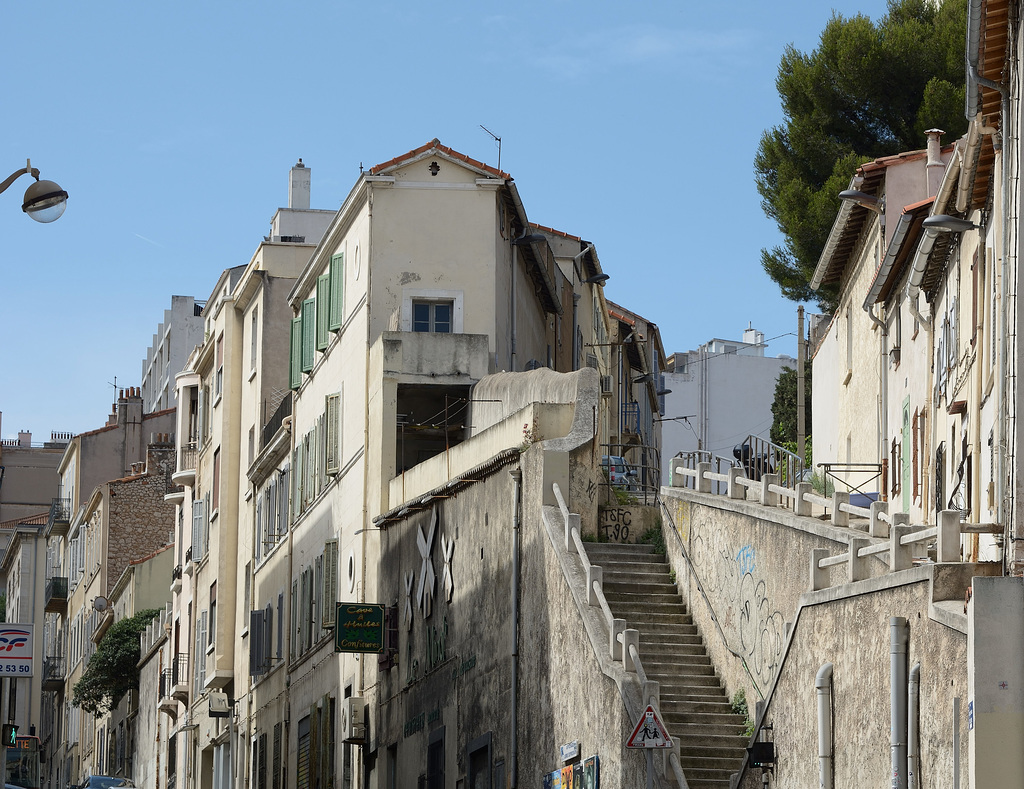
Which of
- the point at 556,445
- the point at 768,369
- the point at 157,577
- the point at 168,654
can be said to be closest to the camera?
the point at 556,445

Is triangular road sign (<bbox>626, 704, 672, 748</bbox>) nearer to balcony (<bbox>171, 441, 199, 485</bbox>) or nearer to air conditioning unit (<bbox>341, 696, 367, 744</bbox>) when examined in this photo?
air conditioning unit (<bbox>341, 696, 367, 744</bbox>)

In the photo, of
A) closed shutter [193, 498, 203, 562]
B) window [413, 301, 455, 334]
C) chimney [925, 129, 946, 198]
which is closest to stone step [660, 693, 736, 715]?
chimney [925, 129, 946, 198]

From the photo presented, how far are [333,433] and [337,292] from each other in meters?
2.54

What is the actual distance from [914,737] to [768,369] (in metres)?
56.2

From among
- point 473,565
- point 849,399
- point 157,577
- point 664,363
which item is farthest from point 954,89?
point 664,363

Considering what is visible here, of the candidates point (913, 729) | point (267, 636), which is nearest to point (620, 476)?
point (913, 729)

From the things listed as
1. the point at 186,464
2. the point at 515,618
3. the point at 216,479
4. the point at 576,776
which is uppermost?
the point at 186,464

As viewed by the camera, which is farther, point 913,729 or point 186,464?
point 186,464

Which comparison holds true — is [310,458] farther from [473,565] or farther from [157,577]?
[157,577]

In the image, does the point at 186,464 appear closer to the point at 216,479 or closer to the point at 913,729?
the point at 216,479

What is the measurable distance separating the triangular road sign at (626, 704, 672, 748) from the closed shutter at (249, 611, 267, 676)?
22816 mm

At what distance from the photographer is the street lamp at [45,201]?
15.7 m

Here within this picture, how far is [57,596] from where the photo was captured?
73.8 metres

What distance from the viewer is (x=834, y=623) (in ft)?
51.0
